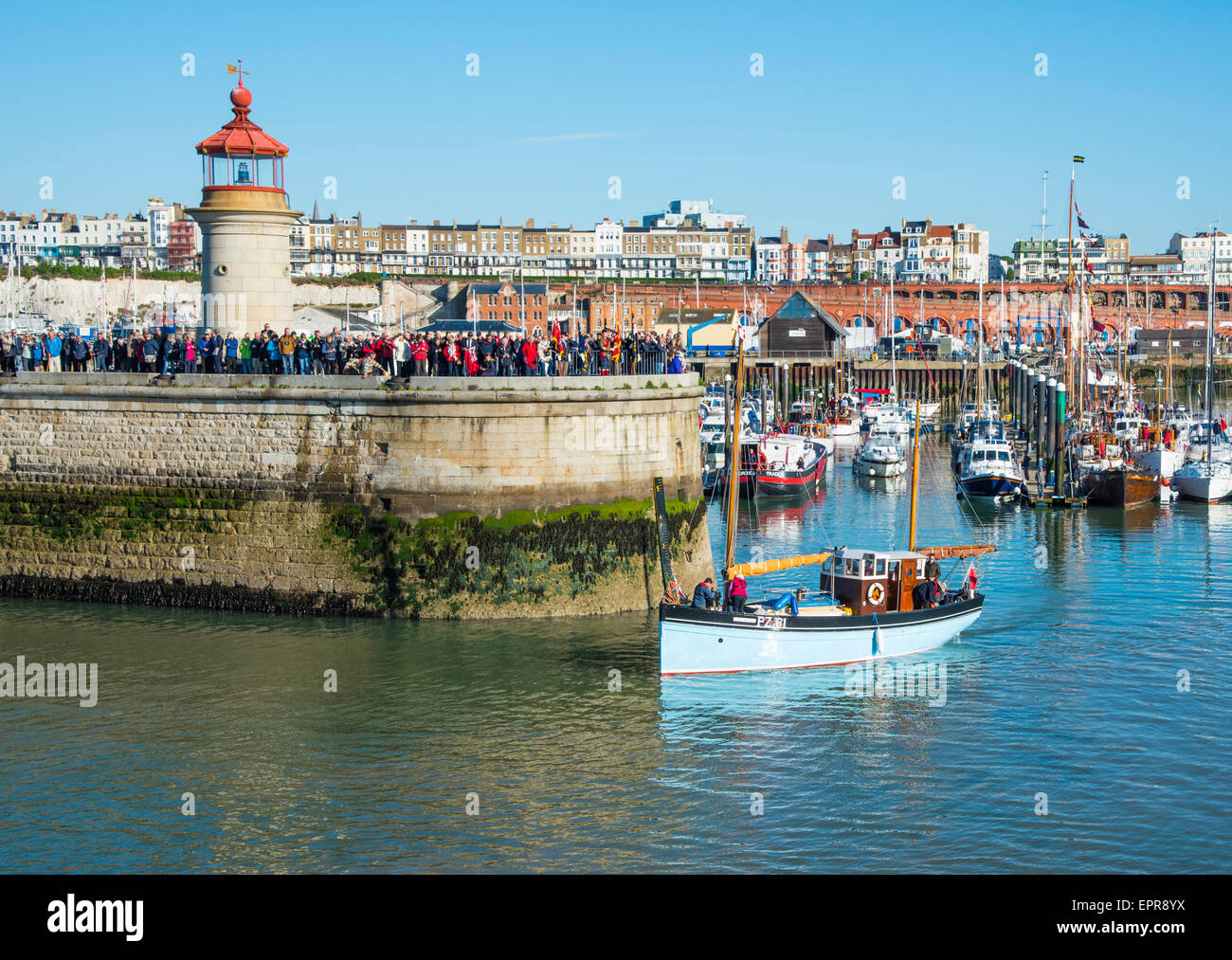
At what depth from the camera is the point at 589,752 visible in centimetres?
1966

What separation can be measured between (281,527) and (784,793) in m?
13.5

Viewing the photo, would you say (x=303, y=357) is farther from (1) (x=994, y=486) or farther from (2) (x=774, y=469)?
(1) (x=994, y=486)

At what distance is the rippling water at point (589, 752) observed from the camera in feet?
53.5

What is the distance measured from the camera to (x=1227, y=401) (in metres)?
100

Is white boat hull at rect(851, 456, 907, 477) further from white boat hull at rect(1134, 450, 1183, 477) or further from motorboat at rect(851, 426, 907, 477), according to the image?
white boat hull at rect(1134, 450, 1183, 477)

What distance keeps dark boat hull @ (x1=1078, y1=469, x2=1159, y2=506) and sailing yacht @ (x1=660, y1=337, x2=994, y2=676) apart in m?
21.8

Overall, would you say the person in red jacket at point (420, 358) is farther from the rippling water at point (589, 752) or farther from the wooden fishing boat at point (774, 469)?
the wooden fishing boat at point (774, 469)

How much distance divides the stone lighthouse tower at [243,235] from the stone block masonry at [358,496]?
Result: 14.1 ft

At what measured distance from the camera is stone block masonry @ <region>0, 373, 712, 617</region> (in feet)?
87.3

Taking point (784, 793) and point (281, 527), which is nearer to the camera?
point (784, 793)

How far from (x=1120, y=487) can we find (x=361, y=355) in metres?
28.0
